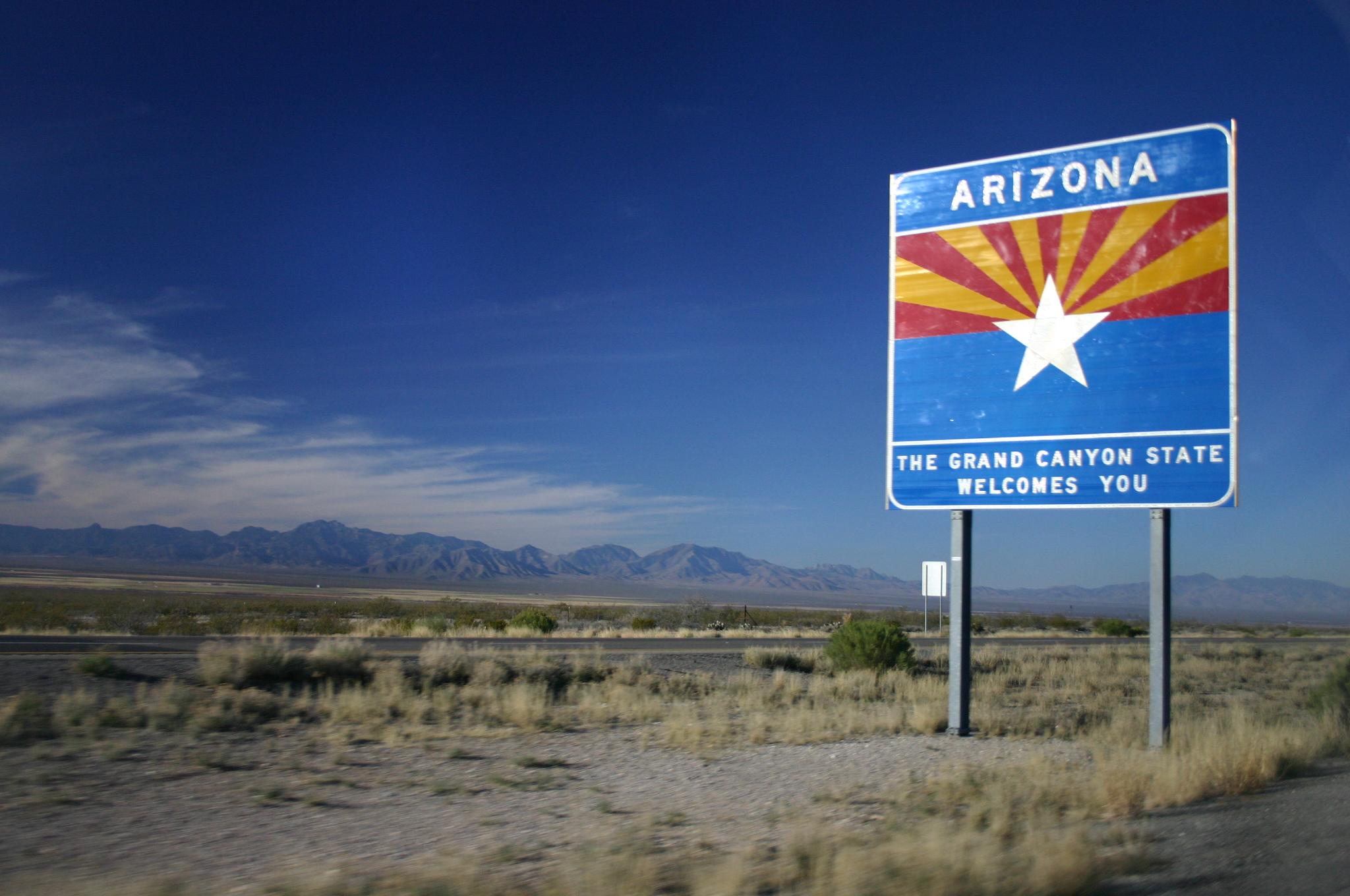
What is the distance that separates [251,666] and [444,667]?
3.89m

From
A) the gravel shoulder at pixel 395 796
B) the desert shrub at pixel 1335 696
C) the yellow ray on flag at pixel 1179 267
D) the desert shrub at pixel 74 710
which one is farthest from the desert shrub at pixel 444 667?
the desert shrub at pixel 1335 696

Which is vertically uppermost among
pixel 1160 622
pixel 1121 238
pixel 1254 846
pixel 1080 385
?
pixel 1121 238

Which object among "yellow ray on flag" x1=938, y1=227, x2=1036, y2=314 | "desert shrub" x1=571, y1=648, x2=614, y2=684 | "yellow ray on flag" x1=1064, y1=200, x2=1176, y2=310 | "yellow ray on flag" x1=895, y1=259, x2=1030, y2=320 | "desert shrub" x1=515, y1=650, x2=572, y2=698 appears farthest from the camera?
"desert shrub" x1=571, y1=648, x2=614, y2=684

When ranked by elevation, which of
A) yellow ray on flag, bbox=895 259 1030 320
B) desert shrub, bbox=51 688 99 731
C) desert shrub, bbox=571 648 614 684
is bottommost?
desert shrub, bbox=571 648 614 684

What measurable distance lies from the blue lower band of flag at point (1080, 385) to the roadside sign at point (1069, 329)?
20mm

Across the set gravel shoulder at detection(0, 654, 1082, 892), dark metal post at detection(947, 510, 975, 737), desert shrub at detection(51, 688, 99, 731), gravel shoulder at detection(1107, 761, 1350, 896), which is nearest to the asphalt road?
desert shrub at detection(51, 688, 99, 731)

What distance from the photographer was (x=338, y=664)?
1975cm

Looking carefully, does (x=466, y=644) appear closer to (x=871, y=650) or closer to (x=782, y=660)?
(x=782, y=660)

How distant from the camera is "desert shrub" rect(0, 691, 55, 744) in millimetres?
12383

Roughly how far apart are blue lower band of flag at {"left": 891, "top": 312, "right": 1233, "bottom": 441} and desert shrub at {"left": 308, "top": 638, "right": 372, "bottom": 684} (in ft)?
40.0

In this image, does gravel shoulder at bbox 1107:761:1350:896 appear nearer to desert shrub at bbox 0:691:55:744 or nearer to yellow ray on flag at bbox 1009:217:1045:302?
yellow ray on flag at bbox 1009:217:1045:302

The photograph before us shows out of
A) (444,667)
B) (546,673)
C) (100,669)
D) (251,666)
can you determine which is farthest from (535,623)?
(100,669)

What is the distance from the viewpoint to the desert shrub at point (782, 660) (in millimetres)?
27641

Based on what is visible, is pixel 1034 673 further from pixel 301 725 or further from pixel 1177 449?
pixel 301 725
